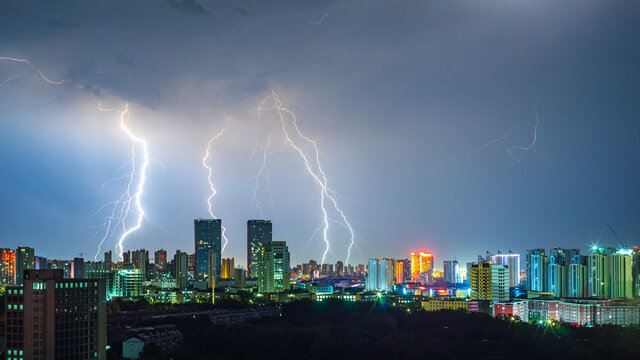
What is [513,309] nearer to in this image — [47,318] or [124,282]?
[124,282]

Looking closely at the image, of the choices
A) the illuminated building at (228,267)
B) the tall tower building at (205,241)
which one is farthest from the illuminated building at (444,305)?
the illuminated building at (228,267)

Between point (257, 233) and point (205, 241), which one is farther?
point (205, 241)

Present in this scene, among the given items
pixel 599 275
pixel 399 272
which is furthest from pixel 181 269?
pixel 599 275

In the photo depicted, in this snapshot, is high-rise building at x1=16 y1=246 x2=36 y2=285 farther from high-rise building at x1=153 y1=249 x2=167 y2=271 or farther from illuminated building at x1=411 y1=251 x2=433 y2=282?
illuminated building at x1=411 y1=251 x2=433 y2=282

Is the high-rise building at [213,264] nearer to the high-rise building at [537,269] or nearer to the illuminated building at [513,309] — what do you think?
the high-rise building at [537,269]

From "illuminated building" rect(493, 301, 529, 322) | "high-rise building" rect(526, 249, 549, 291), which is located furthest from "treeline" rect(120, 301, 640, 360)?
"high-rise building" rect(526, 249, 549, 291)

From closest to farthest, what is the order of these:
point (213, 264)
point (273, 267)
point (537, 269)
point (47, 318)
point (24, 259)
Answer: point (47, 318) < point (24, 259) < point (273, 267) < point (537, 269) < point (213, 264)

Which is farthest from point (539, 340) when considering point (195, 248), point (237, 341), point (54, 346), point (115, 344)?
point (195, 248)
